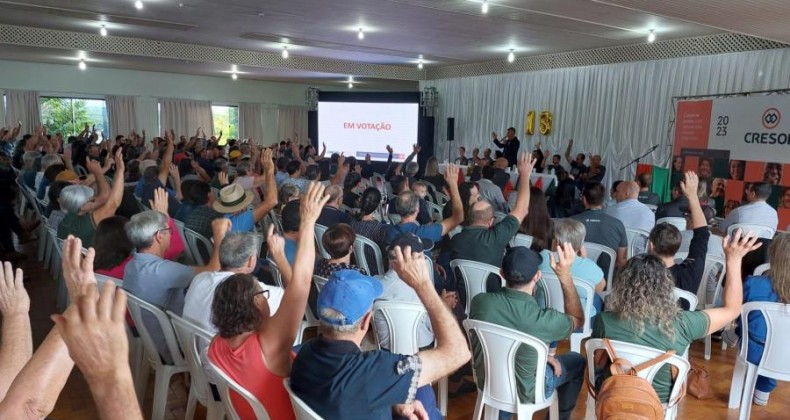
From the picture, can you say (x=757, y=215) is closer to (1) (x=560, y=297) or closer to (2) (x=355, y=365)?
(1) (x=560, y=297)

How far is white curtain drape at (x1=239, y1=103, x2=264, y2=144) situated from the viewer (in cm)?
1864

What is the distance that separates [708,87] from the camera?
9.87 meters

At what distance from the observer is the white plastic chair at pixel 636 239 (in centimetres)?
517

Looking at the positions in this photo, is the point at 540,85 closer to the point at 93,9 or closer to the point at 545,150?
the point at 545,150

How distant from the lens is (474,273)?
382 cm

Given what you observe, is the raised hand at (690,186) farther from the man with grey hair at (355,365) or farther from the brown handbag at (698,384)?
the man with grey hair at (355,365)

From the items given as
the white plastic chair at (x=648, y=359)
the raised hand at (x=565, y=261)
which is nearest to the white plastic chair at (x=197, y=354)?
→ the raised hand at (x=565, y=261)

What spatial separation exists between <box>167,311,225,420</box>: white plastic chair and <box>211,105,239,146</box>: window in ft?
54.9

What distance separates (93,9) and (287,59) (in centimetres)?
570

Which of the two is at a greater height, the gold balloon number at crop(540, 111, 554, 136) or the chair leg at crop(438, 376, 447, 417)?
the gold balloon number at crop(540, 111, 554, 136)

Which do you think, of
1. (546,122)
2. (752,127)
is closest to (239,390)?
(752,127)

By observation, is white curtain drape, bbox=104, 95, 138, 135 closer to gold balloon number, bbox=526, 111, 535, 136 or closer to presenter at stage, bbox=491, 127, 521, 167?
presenter at stage, bbox=491, 127, 521, 167

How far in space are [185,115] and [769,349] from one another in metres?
16.9

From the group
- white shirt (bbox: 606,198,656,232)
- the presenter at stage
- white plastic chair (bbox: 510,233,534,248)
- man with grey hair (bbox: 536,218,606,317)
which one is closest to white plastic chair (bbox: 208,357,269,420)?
man with grey hair (bbox: 536,218,606,317)
